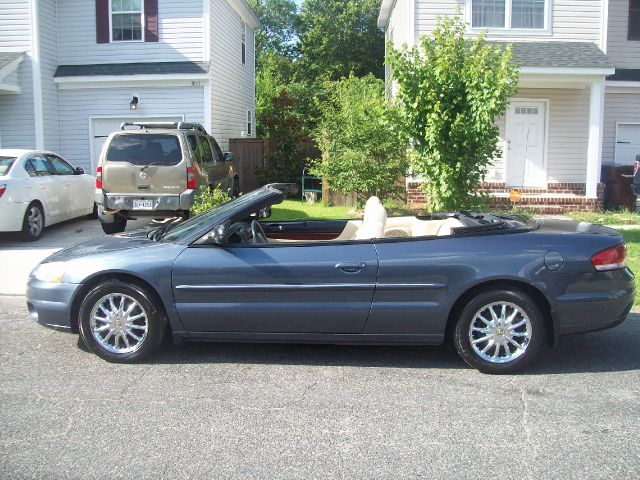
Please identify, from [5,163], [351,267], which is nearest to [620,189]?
[351,267]

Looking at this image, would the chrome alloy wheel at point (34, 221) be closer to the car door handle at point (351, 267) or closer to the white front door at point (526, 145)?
the car door handle at point (351, 267)

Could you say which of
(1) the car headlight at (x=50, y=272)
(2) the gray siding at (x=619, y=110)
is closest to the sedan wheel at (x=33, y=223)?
(1) the car headlight at (x=50, y=272)

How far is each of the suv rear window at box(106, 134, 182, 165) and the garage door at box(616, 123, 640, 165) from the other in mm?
11510

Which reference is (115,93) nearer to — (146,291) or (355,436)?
(146,291)

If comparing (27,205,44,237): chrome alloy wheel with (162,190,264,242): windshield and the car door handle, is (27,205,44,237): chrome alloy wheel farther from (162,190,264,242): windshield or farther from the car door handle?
the car door handle

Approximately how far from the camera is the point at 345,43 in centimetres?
3891

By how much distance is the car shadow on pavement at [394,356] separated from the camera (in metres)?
5.26

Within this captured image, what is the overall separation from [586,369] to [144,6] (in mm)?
14688

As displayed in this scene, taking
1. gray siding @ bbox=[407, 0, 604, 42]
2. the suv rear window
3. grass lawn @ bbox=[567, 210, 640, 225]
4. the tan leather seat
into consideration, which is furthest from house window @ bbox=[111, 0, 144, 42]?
the tan leather seat

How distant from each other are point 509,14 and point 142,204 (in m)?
9.74

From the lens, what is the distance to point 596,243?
506cm

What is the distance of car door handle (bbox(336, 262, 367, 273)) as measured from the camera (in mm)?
5000

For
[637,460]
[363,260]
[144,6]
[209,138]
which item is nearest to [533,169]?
[209,138]

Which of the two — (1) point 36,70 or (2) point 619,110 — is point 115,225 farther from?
(2) point 619,110
